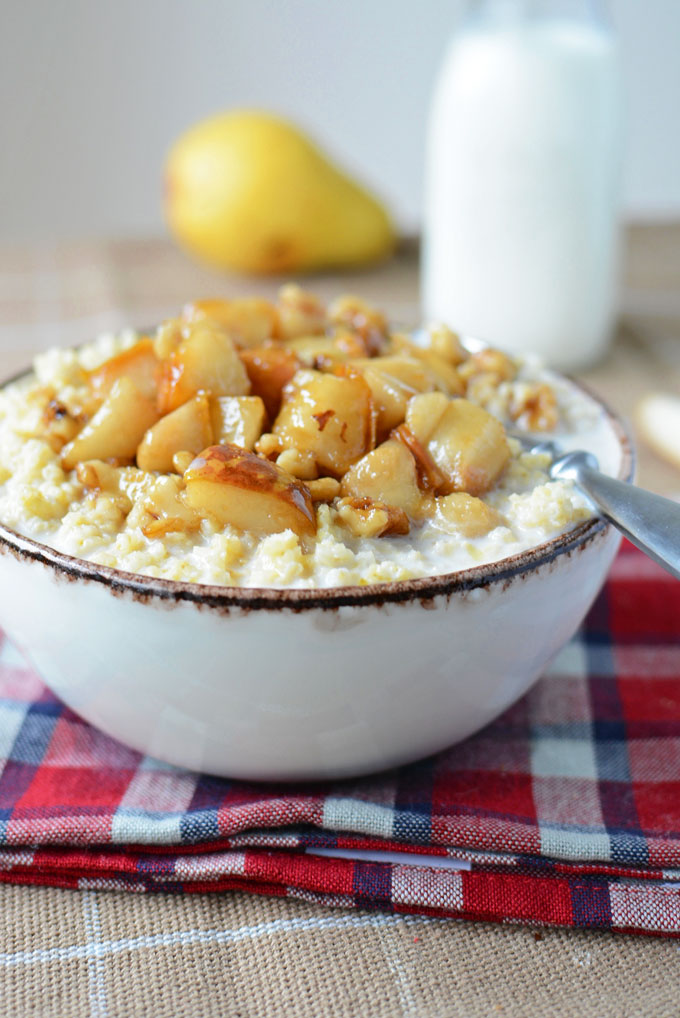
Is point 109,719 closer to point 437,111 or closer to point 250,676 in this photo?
point 250,676

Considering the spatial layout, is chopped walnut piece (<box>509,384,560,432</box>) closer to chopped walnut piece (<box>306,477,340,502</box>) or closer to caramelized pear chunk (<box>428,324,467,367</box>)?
caramelized pear chunk (<box>428,324,467,367</box>)

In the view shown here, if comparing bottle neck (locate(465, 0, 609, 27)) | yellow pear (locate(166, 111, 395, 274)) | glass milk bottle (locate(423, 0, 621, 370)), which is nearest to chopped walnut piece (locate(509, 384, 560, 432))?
glass milk bottle (locate(423, 0, 621, 370))

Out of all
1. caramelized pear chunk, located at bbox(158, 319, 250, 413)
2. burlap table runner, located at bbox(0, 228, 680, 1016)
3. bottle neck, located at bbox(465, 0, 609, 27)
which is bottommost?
burlap table runner, located at bbox(0, 228, 680, 1016)

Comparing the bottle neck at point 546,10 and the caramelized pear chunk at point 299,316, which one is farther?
the bottle neck at point 546,10

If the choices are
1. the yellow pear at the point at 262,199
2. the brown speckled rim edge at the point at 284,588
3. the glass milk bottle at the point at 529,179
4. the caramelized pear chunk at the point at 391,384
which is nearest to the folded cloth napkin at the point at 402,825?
the brown speckled rim edge at the point at 284,588

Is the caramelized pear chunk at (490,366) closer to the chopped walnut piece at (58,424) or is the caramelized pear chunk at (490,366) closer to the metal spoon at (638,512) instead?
the metal spoon at (638,512)

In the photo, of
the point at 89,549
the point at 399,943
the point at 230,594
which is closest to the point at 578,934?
the point at 399,943
